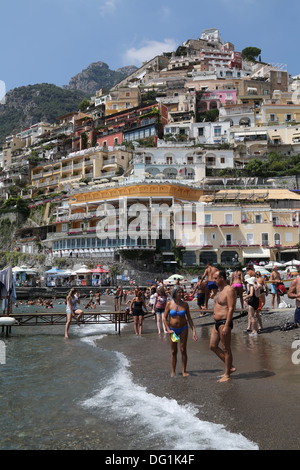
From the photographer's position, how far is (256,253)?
3766cm

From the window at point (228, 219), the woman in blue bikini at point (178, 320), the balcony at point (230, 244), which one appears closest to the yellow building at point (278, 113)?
the window at point (228, 219)

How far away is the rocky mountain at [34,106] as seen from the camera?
474ft

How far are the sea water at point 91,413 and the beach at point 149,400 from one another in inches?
0.5

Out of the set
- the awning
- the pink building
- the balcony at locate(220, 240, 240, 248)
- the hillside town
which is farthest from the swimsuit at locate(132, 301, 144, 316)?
the pink building

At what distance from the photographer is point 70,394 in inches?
247

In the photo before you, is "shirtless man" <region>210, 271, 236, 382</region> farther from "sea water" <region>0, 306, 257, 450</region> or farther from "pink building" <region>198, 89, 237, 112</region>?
"pink building" <region>198, 89, 237, 112</region>

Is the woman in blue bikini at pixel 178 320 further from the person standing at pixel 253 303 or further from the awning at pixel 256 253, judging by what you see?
the awning at pixel 256 253

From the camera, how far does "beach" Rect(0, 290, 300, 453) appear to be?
432 cm

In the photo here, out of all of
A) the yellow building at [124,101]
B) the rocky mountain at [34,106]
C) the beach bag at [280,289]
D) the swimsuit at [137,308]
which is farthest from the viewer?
the rocky mountain at [34,106]

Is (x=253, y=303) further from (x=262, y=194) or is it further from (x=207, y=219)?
(x=262, y=194)

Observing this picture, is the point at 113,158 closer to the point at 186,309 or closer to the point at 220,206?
the point at 220,206

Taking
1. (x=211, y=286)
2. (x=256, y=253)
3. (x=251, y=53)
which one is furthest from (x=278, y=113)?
(x=211, y=286)

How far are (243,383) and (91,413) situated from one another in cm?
246
